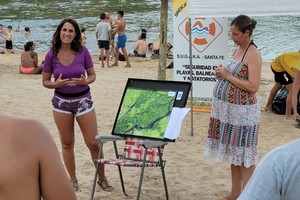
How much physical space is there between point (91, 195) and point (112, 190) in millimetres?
573

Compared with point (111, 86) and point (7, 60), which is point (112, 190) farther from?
point (7, 60)

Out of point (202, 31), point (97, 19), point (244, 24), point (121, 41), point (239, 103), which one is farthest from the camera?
point (97, 19)

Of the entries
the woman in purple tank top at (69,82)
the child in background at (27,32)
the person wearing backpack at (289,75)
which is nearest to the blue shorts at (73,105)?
the woman in purple tank top at (69,82)

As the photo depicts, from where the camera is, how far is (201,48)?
8.99 meters

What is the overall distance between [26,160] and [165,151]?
5640 millimetres

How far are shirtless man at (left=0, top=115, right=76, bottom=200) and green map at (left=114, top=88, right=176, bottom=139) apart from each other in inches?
138

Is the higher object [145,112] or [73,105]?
[73,105]

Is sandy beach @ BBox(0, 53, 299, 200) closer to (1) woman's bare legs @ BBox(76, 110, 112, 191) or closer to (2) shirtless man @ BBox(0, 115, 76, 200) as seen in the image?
(1) woman's bare legs @ BBox(76, 110, 112, 191)

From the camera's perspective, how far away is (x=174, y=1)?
886 centimetres

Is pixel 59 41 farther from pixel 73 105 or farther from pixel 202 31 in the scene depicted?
pixel 202 31

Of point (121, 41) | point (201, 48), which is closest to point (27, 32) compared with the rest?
point (121, 41)

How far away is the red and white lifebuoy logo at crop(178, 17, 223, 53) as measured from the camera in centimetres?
883

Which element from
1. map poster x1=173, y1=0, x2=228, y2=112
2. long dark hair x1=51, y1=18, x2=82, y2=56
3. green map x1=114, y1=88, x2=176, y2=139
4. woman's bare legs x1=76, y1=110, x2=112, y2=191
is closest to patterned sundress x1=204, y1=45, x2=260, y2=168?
green map x1=114, y1=88, x2=176, y2=139

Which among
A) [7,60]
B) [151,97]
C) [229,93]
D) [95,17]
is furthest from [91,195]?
[95,17]
